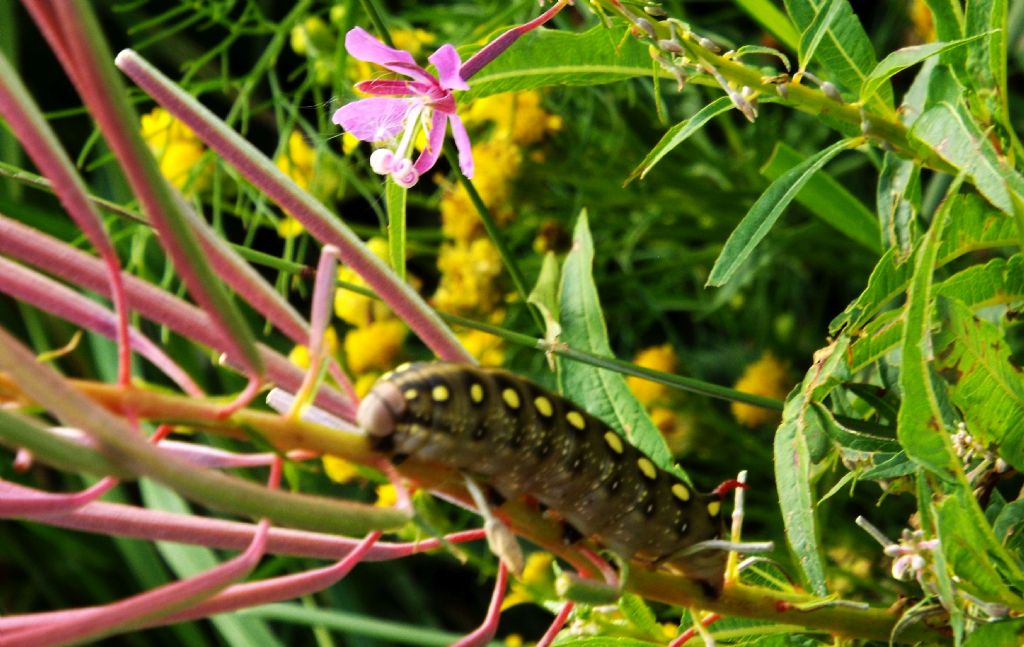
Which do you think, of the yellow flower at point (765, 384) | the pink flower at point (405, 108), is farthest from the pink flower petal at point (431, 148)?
the yellow flower at point (765, 384)

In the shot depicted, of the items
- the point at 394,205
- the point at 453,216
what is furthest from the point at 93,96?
the point at 453,216

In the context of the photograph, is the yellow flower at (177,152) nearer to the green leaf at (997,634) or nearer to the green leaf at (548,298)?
the green leaf at (548,298)

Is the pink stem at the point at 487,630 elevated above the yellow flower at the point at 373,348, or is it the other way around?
the pink stem at the point at 487,630

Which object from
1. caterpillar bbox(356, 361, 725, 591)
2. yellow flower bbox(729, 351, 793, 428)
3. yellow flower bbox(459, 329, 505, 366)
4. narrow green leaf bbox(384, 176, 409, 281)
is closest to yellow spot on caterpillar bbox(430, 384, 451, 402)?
caterpillar bbox(356, 361, 725, 591)

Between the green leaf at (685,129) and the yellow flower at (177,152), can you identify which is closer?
the green leaf at (685,129)

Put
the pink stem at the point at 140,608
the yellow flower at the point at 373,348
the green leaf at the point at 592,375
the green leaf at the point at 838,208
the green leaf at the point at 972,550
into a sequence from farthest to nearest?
1. the yellow flower at the point at 373,348
2. the green leaf at the point at 838,208
3. the green leaf at the point at 592,375
4. the green leaf at the point at 972,550
5. the pink stem at the point at 140,608

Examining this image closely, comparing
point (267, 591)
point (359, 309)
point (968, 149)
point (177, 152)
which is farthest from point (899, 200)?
point (177, 152)
